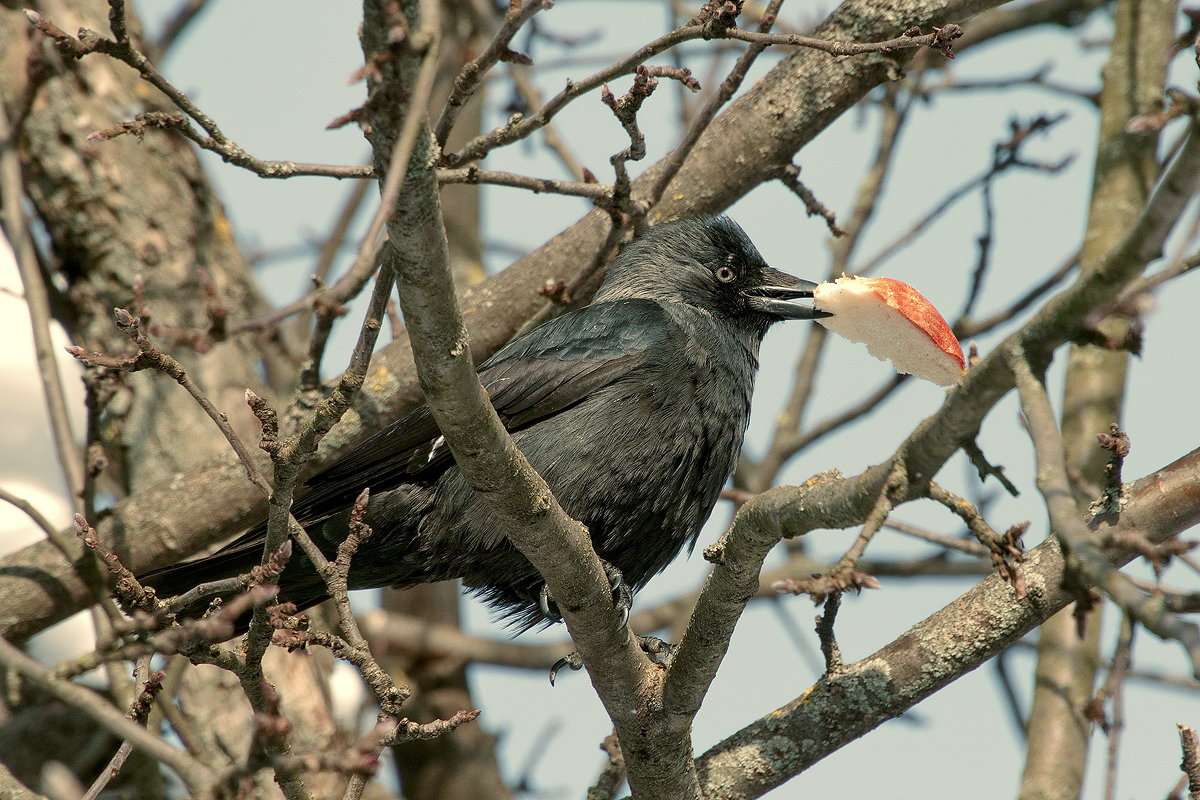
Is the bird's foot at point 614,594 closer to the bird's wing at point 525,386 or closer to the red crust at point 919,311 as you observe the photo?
the bird's wing at point 525,386

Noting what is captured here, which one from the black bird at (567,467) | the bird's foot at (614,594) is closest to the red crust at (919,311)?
the black bird at (567,467)

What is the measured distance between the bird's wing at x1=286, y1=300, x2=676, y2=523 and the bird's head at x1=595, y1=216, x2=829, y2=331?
24.0 inches

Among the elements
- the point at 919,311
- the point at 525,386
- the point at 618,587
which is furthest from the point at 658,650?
the point at 919,311

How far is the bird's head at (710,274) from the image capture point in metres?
5.67

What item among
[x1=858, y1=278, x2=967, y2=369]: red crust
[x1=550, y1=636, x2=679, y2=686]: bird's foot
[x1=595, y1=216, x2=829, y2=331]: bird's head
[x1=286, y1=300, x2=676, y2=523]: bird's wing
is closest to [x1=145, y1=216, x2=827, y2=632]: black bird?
[x1=286, y1=300, x2=676, y2=523]: bird's wing

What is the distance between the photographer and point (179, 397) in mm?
5699

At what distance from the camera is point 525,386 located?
4.81m

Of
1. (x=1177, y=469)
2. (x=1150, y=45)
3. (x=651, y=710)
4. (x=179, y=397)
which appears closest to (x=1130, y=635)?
(x=1177, y=469)

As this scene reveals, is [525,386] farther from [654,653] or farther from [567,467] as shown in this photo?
[654,653]

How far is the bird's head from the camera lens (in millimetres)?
5672

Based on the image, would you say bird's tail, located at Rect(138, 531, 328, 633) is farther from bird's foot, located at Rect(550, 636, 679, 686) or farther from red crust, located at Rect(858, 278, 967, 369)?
red crust, located at Rect(858, 278, 967, 369)

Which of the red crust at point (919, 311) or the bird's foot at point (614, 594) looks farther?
the bird's foot at point (614, 594)

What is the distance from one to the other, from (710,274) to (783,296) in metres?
0.37

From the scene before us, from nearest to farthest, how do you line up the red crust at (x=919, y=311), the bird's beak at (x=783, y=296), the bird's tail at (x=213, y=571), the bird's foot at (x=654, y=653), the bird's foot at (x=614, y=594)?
1. the red crust at (x=919, y=311)
2. the bird's tail at (x=213, y=571)
3. the bird's foot at (x=614, y=594)
4. the bird's foot at (x=654, y=653)
5. the bird's beak at (x=783, y=296)
